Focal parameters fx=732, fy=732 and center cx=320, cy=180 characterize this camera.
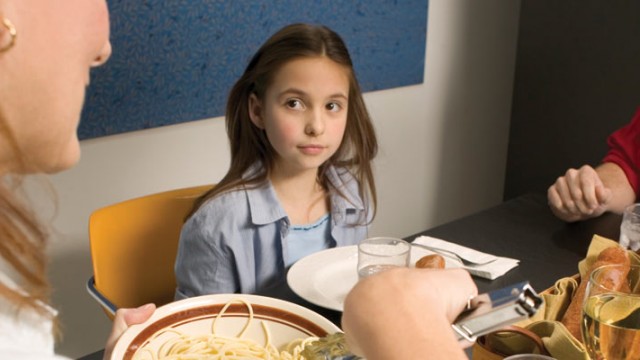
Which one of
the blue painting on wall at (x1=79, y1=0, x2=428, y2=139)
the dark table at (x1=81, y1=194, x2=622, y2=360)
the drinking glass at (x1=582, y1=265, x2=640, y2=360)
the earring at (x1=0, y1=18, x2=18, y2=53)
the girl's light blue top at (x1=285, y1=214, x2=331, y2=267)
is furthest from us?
the blue painting on wall at (x1=79, y1=0, x2=428, y2=139)

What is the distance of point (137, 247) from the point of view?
173 cm

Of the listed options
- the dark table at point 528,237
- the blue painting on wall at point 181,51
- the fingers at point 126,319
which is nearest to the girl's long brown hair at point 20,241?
the fingers at point 126,319

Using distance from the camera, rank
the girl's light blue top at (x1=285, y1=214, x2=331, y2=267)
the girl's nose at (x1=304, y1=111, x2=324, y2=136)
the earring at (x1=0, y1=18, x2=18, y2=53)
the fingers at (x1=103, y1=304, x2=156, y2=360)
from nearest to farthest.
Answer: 1. the earring at (x1=0, y1=18, x2=18, y2=53)
2. the fingers at (x1=103, y1=304, x2=156, y2=360)
3. the girl's nose at (x1=304, y1=111, x2=324, y2=136)
4. the girl's light blue top at (x1=285, y1=214, x2=331, y2=267)

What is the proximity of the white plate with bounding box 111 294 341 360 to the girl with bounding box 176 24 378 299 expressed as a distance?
52 cm

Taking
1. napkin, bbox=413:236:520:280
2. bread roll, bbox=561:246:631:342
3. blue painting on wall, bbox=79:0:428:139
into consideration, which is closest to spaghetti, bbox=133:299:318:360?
bread roll, bbox=561:246:631:342

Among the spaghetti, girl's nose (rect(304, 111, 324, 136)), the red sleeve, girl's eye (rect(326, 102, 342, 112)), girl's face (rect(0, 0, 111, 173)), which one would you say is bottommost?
the spaghetti

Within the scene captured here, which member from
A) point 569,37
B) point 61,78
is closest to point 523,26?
point 569,37

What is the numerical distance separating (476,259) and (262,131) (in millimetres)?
633

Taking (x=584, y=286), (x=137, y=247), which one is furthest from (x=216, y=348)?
(x=137, y=247)

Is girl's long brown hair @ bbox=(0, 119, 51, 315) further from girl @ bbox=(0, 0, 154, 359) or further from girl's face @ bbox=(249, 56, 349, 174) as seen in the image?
girl's face @ bbox=(249, 56, 349, 174)

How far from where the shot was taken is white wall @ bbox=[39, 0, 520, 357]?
7.20ft

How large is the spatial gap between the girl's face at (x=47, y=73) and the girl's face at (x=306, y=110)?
0.82 meters

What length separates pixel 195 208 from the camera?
172 cm

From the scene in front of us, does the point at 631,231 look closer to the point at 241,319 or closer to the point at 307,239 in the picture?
the point at 307,239
